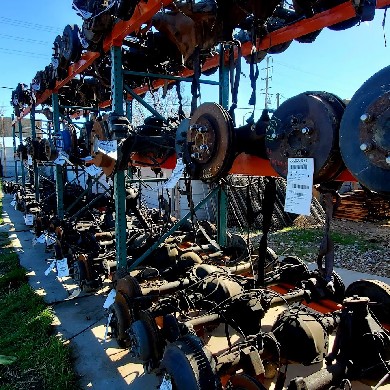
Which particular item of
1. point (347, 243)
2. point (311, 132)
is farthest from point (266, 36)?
point (347, 243)

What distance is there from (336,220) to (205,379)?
37.1 feet

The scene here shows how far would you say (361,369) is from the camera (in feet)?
6.88

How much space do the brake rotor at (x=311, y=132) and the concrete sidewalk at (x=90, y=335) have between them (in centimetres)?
203

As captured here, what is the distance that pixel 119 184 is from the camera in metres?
3.84

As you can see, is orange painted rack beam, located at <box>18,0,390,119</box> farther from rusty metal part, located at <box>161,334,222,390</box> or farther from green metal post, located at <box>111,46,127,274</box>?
rusty metal part, located at <box>161,334,222,390</box>

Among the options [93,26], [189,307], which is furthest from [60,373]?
[93,26]

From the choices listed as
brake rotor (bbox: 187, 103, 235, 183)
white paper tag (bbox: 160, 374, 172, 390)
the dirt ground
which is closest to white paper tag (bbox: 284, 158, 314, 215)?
brake rotor (bbox: 187, 103, 235, 183)

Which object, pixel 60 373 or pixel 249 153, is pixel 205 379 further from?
pixel 60 373

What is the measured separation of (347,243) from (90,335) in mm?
7137

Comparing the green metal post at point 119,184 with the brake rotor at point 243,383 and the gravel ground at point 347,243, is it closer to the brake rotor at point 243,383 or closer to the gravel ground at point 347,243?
the brake rotor at point 243,383

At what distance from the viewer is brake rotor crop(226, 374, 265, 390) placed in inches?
75.6

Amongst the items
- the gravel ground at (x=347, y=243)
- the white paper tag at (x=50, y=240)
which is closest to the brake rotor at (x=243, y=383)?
the gravel ground at (x=347, y=243)

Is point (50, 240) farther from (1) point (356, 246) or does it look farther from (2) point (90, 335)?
(1) point (356, 246)

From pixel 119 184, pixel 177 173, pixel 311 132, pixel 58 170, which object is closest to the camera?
pixel 311 132
